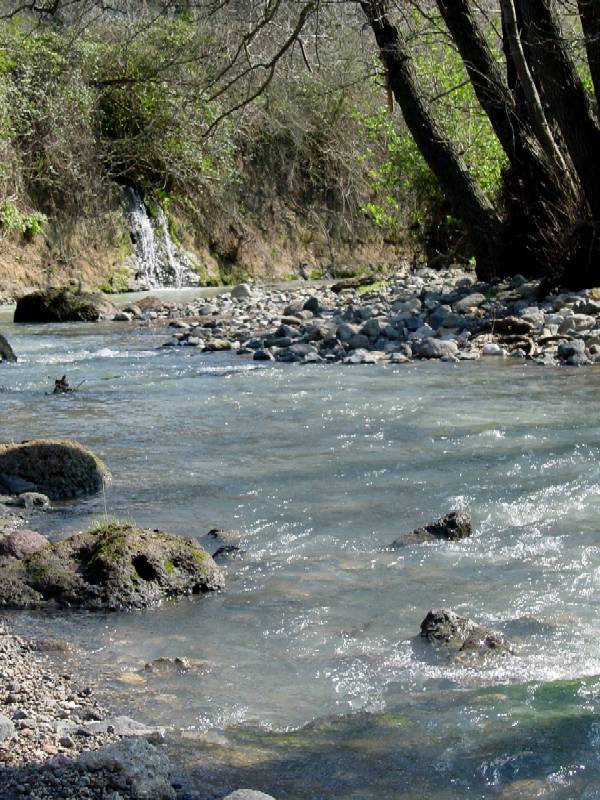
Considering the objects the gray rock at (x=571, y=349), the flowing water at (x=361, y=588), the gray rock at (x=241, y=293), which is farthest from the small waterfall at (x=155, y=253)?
the flowing water at (x=361, y=588)

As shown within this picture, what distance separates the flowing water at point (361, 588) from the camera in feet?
9.08

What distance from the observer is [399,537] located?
4688 millimetres

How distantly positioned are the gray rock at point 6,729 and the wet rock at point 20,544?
1516 millimetres

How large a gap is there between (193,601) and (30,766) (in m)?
1.51

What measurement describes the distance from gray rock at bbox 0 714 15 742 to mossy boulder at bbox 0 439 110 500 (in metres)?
2.88

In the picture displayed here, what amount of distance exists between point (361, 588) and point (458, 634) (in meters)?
0.66

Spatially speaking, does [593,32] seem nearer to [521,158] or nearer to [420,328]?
[521,158]

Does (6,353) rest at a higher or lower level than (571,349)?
higher

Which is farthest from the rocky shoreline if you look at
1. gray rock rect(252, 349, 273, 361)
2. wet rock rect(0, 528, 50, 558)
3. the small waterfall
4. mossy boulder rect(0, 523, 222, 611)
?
the small waterfall

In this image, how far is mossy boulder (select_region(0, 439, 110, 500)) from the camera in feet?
18.3

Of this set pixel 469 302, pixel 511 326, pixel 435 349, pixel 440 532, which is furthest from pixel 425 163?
pixel 440 532

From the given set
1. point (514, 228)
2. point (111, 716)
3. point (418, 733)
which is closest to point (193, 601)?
point (111, 716)

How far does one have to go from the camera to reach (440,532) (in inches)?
181

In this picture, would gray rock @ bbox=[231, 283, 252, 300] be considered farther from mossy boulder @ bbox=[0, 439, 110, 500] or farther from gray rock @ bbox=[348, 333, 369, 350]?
mossy boulder @ bbox=[0, 439, 110, 500]
